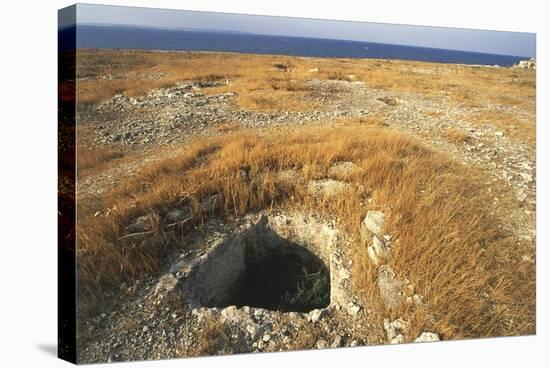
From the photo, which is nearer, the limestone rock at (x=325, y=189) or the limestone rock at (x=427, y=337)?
the limestone rock at (x=427, y=337)

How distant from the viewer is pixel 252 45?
4.34 meters

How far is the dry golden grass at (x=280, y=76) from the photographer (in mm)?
3914

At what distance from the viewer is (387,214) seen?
15.1ft

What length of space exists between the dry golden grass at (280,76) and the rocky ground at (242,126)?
0.22ft

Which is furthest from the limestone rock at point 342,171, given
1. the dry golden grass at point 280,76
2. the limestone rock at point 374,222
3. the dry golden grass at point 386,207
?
the dry golden grass at point 280,76

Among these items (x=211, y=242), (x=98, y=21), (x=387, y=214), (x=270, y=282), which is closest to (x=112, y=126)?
(x=98, y=21)

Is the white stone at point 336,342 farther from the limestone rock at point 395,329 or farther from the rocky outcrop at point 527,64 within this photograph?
the rocky outcrop at point 527,64

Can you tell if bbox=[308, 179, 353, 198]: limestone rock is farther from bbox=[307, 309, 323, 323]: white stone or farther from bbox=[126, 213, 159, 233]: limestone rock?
bbox=[126, 213, 159, 233]: limestone rock

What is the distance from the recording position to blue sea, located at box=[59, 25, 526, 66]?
385 centimetres

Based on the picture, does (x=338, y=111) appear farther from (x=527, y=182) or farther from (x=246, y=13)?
(x=527, y=182)

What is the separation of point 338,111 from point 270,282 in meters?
1.43

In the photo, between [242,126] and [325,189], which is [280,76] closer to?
[242,126]

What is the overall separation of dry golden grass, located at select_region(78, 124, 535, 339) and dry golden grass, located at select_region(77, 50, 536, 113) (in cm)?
36

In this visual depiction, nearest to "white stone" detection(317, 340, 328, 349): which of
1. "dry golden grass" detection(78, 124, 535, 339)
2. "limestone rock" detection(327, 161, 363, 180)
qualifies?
"dry golden grass" detection(78, 124, 535, 339)
